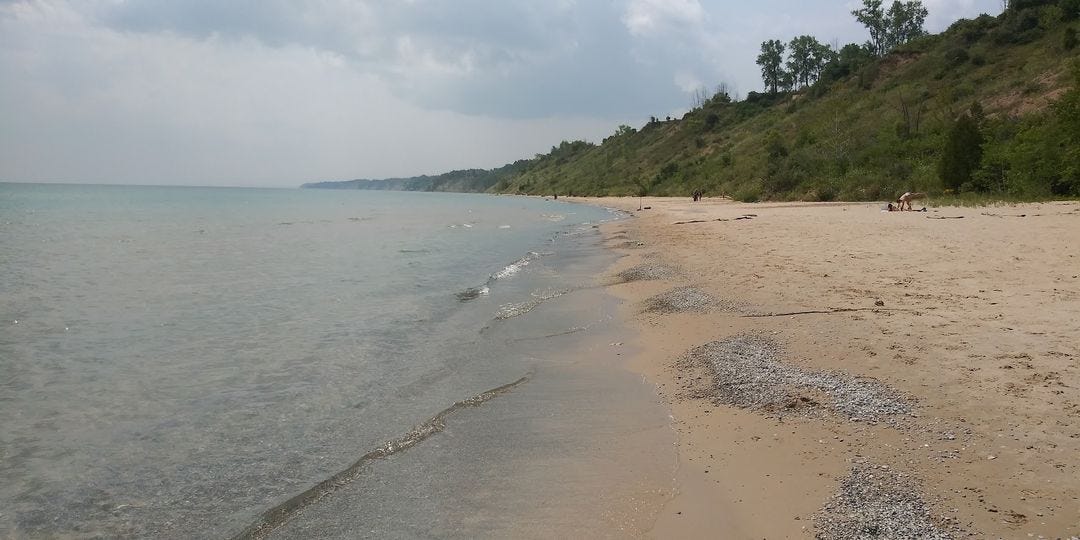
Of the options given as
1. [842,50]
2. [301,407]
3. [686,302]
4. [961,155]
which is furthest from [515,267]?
[842,50]

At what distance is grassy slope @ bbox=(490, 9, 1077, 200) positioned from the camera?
39.6 m

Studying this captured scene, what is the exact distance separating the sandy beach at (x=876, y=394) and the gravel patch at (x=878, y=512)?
12 mm

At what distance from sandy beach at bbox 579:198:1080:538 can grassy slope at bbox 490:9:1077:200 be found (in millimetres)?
26386

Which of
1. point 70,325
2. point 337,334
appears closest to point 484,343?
point 337,334

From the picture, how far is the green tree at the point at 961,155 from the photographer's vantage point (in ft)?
94.0

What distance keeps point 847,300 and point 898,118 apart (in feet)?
167

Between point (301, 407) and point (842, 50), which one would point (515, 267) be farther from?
point (842, 50)

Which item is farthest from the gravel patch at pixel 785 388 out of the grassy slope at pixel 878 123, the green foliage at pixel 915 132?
the grassy slope at pixel 878 123

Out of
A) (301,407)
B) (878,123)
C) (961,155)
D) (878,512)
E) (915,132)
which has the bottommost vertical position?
(301,407)

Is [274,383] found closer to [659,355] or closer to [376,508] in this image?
[376,508]

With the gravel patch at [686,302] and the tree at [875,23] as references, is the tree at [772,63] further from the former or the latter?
the gravel patch at [686,302]

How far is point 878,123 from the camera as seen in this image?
5194 centimetres

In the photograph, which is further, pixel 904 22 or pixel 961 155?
pixel 904 22

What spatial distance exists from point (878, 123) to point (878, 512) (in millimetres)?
57956
